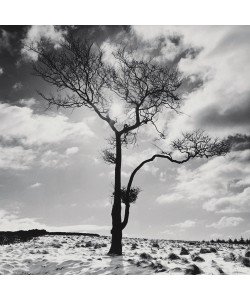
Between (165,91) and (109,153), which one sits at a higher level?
(165,91)

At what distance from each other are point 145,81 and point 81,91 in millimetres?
2363

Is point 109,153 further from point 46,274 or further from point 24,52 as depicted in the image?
→ point 46,274

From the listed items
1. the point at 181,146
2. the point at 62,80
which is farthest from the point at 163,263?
the point at 62,80

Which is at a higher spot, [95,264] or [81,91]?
[81,91]

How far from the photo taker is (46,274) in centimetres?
831

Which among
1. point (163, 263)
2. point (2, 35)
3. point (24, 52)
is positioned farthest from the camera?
point (24, 52)

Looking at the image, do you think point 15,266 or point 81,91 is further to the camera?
point 81,91

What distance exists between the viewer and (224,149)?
12.1 meters

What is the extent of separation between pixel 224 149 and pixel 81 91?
557 centimetres

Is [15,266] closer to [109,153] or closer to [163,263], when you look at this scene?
[163,263]

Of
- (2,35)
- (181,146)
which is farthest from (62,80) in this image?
(181,146)
